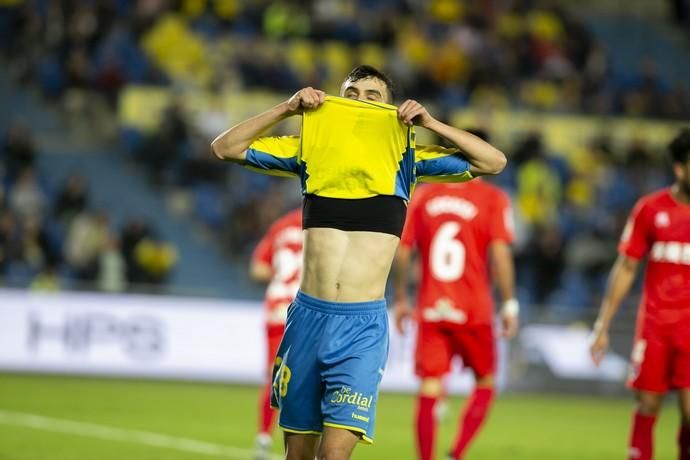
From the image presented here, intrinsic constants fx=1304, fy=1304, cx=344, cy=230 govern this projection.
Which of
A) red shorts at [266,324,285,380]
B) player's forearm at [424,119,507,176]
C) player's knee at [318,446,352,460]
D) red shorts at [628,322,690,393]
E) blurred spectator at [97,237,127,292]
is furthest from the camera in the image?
blurred spectator at [97,237,127,292]

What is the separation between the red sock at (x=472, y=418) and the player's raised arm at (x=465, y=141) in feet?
11.6

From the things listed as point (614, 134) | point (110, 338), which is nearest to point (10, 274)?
point (110, 338)

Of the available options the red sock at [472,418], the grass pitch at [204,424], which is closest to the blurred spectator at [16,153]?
the grass pitch at [204,424]

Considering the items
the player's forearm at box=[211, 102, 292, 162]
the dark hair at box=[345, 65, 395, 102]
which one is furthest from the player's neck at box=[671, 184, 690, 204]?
the player's forearm at box=[211, 102, 292, 162]

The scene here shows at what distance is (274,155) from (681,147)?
297 centimetres

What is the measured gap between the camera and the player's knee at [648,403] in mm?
8242

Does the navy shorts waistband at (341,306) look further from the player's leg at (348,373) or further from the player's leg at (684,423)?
the player's leg at (684,423)

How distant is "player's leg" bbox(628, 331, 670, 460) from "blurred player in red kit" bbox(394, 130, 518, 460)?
1.40 meters

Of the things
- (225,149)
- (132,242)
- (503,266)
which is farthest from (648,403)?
(132,242)

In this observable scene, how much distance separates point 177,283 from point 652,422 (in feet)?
43.9

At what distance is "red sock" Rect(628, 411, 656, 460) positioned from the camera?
8258 mm

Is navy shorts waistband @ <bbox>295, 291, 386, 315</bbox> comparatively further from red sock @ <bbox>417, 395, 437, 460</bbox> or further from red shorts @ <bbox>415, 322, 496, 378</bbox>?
red shorts @ <bbox>415, 322, 496, 378</bbox>

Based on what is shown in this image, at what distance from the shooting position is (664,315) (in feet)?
27.0

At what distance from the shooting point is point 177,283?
20.8 m
